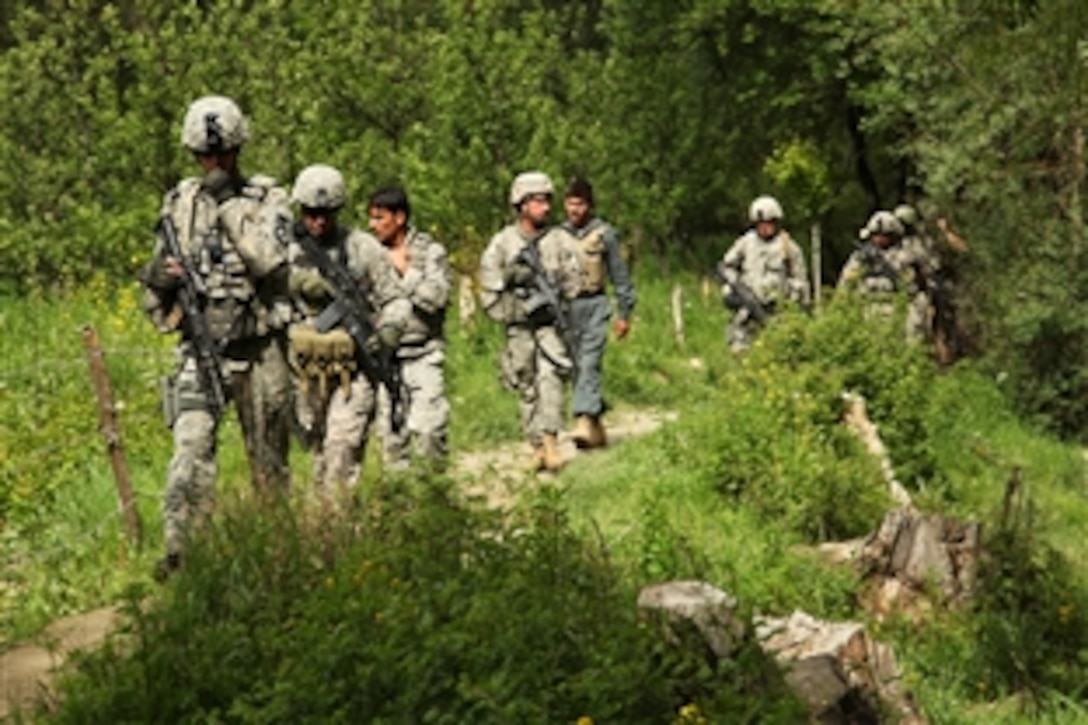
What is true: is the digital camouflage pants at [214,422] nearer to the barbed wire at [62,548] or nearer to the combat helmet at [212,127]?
the barbed wire at [62,548]

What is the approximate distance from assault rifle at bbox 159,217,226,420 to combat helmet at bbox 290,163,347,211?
0.67 metres

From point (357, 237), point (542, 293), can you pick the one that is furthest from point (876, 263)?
point (357, 237)

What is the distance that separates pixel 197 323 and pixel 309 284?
0.78 metres

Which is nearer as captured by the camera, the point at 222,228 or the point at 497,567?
the point at 497,567

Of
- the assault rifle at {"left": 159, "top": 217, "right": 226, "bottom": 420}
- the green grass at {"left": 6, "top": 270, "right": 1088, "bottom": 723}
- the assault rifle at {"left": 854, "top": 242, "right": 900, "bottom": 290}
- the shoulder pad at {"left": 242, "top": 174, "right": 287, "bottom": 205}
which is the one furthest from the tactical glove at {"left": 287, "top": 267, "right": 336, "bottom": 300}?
the assault rifle at {"left": 854, "top": 242, "right": 900, "bottom": 290}

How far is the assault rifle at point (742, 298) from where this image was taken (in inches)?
600

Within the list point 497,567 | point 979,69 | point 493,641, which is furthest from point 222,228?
point 979,69

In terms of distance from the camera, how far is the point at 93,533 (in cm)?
952

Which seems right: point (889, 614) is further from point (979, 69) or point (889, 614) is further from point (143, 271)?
point (979, 69)

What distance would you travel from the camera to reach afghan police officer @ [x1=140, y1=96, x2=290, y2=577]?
8180 millimetres

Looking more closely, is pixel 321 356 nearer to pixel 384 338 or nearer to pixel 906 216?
pixel 384 338

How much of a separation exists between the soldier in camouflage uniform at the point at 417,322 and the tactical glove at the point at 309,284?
735 mm

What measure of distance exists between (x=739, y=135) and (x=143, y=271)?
1831 centimetres

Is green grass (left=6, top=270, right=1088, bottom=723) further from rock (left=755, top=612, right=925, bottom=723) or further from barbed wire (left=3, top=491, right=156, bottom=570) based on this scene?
rock (left=755, top=612, right=925, bottom=723)
